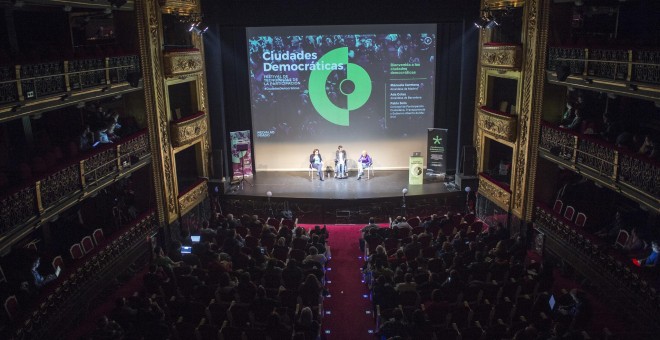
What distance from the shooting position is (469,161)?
65.4 ft

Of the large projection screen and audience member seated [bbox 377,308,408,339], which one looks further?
the large projection screen

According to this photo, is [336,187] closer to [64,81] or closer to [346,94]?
[346,94]

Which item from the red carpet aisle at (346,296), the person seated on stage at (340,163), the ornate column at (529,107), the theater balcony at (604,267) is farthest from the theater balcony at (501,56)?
the red carpet aisle at (346,296)

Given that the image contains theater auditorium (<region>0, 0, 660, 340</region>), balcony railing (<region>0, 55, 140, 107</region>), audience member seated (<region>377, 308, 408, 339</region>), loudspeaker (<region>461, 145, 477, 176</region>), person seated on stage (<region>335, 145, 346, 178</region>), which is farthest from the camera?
person seated on stage (<region>335, 145, 346, 178</region>)

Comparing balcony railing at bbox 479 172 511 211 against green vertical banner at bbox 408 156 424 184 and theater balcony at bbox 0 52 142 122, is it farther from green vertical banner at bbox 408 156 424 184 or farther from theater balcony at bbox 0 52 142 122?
theater balcony at bbox 0 52 142 122

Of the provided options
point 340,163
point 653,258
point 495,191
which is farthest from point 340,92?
point 653,258

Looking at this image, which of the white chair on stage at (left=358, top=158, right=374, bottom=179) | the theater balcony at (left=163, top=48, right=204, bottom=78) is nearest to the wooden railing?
the theater balcony at (left=163, top=48, right=204, bottom=78)

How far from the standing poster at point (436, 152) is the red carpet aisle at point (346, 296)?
4999 millimetres

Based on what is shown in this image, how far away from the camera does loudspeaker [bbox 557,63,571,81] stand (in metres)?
14.1

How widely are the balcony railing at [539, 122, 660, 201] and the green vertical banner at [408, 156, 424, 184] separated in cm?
521

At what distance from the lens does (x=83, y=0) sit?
13297 mm

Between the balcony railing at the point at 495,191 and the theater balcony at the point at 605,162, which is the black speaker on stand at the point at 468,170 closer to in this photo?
the balcony railing at the point at 495,191

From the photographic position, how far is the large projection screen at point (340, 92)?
21.2 m

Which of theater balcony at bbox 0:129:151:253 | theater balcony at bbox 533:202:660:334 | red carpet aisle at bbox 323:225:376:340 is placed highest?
theater balcony at bbox 0:129:151:253
